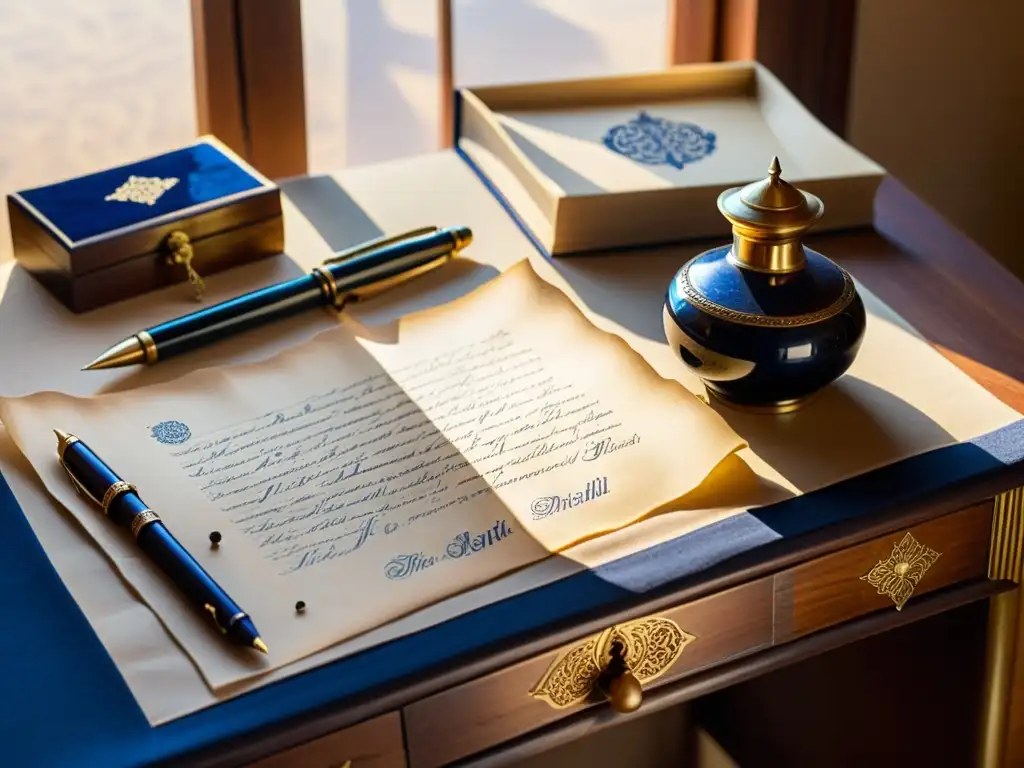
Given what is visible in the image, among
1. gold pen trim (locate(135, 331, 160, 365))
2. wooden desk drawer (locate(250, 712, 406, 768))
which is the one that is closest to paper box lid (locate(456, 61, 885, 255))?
gold pen trim (locate(135, 331, 160, 365))

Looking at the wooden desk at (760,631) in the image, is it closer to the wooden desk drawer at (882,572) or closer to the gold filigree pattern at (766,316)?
the wooden desk drawer at (882,572)

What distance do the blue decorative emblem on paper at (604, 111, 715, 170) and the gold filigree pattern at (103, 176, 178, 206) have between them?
1.20 ft

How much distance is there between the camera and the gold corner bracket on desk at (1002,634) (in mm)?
846

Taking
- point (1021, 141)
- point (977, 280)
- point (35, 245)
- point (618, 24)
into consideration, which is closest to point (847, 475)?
point (977, 280)

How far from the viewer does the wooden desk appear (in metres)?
0.70

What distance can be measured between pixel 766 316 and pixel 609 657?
0.22 m

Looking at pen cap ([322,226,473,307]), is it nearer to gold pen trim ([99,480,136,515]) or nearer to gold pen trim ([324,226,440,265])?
gold pen trim ([324,226,440,265])

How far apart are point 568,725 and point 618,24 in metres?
0.90

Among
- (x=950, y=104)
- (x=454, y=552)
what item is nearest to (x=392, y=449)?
(x=454, y=552)

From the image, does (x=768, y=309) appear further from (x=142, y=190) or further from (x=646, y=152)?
(x=142, y=190)

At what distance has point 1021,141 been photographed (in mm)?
1648

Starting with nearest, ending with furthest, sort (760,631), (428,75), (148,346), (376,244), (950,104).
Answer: (760,631) → (148,346) → (376,244) → (428,75) → (950,104)

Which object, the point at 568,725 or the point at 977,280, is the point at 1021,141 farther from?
the point at 568,725

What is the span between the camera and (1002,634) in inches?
35.1
